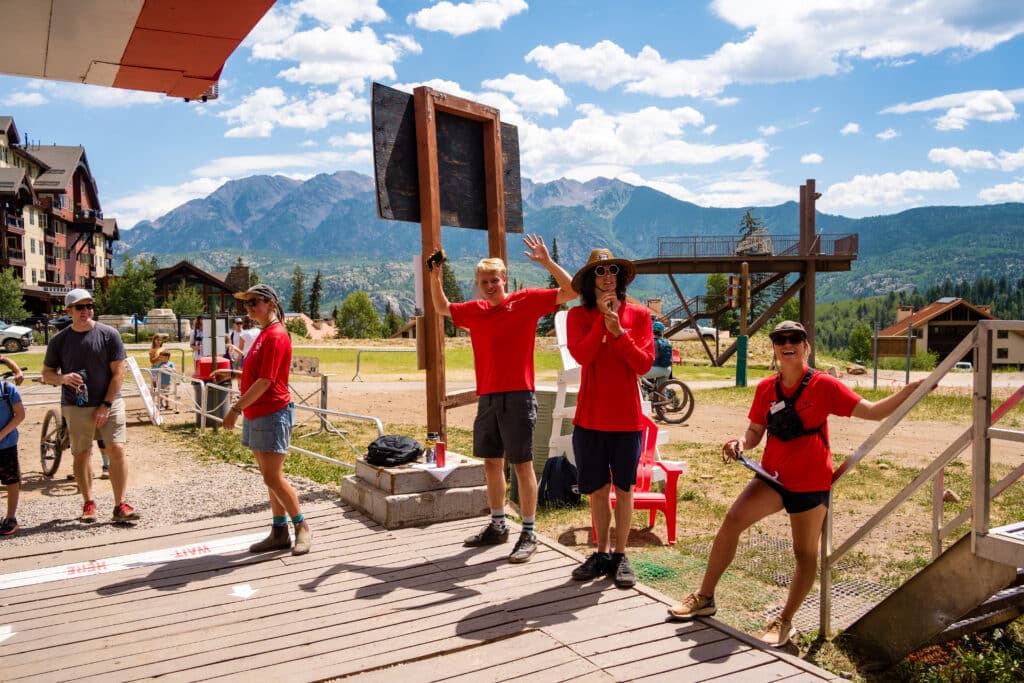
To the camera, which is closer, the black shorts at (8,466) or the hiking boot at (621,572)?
the hiking boot at (621,572)

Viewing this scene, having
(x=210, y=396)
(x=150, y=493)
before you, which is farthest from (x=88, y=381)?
(x=210, y=396)

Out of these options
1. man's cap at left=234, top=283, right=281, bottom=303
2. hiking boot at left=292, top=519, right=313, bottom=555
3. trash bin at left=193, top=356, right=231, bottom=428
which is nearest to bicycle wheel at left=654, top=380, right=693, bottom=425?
trash bin at left=193, top=356, right=231, bottom=428

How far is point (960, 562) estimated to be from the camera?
363cm

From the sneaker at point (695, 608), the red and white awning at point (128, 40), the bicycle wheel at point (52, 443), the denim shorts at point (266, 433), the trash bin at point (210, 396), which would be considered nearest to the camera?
the sneaker at point (695, 608)

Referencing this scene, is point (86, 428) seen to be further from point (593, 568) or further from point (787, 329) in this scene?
point (787, 329)

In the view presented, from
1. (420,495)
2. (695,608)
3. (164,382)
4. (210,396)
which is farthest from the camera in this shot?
(164,382)

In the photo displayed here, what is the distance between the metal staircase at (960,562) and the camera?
3.38m

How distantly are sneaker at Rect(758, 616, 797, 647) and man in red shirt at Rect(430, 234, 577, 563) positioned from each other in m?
1.53

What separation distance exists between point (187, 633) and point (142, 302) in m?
62.4

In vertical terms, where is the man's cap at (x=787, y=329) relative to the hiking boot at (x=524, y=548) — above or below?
above

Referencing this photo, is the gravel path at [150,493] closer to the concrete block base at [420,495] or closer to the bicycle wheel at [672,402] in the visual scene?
the concrete block base at [420,495]

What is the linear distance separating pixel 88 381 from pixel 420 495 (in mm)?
2854

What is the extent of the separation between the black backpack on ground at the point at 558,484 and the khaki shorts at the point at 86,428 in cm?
373

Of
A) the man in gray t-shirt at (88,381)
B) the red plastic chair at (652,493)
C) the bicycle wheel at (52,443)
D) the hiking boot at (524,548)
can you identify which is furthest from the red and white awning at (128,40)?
the bicycle wheel at (52,443)
